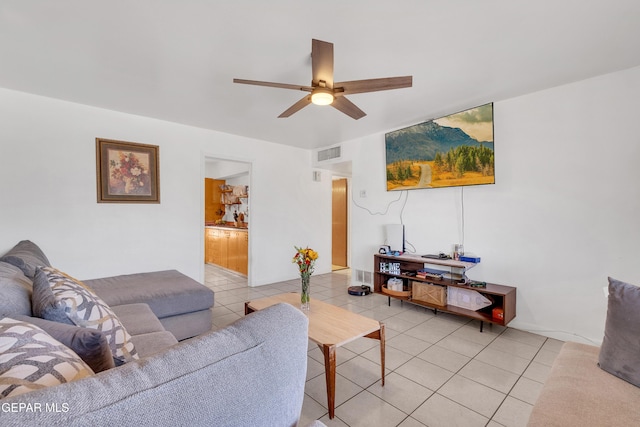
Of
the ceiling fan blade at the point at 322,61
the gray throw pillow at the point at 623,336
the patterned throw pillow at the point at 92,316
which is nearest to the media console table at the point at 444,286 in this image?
the gray throw pillow at the point at 623,336

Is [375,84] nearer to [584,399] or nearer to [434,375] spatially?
[584,399]

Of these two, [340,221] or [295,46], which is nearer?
[295,46]

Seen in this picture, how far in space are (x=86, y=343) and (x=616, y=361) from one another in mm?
2264

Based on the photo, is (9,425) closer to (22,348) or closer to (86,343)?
(22,348)

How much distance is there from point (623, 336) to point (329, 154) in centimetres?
432

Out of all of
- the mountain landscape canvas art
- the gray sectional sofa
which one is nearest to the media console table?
the mountain landscape canvas art

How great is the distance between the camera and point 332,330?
1933 millimetres

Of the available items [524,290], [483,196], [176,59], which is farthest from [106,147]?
[524,290]

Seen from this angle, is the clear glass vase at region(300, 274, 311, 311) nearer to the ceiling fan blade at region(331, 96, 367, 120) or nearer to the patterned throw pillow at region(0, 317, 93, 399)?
the ceiling fan blade at region(331, 96, 367, 120)

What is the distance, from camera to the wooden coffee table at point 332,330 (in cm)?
169

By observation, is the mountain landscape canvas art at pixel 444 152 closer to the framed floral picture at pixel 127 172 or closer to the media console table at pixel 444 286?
the media console table at pixel 444 286

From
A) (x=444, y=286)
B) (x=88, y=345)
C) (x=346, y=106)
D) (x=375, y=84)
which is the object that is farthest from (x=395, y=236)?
(x=88, y=345)

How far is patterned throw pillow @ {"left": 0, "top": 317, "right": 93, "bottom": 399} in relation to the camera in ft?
1.89

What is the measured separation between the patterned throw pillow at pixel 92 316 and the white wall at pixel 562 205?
3.44 metres
